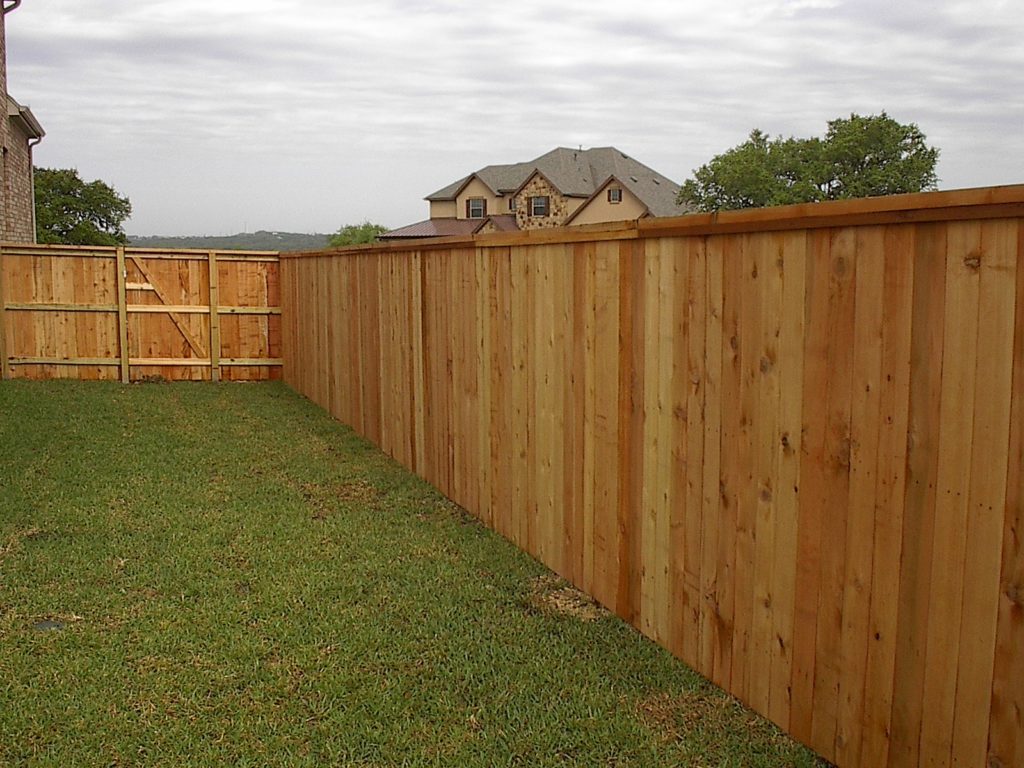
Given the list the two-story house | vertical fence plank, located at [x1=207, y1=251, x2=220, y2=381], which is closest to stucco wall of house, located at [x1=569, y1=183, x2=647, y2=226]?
the two-story house

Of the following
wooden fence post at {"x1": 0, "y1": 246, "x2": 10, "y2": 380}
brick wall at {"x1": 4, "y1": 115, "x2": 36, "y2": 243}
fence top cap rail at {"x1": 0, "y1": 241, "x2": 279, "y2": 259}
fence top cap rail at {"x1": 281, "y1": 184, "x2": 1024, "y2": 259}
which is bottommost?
wooden fence post at {"x1": 0, "y1": 246, "x2": 10, "y2": 380}

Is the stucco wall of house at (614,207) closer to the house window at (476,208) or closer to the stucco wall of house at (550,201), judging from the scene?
the stucco wall of house at (550,201)

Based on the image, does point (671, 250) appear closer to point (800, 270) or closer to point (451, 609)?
point (800, 270)

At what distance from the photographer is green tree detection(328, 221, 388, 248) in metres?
82.6

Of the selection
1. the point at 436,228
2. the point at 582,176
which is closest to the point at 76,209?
the point at 436,228

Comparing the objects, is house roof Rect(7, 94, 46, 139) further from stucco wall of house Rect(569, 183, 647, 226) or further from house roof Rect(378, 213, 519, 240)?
house roof Rect(378, 213, 519, 240)

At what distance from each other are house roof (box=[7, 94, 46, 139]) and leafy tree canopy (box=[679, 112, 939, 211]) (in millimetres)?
45032

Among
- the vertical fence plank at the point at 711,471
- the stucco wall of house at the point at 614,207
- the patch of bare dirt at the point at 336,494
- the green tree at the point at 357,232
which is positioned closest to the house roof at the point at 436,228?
the stucco wall of house at the point at 614,207

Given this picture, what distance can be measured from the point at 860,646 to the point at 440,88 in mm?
42057

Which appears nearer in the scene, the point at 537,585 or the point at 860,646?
the point at 860,646

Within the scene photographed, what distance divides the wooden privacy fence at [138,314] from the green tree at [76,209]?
130 feet

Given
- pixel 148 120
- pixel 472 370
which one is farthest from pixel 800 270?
pixel 148 120

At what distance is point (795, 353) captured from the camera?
2.95 m

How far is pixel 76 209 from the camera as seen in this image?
53.9 metres
